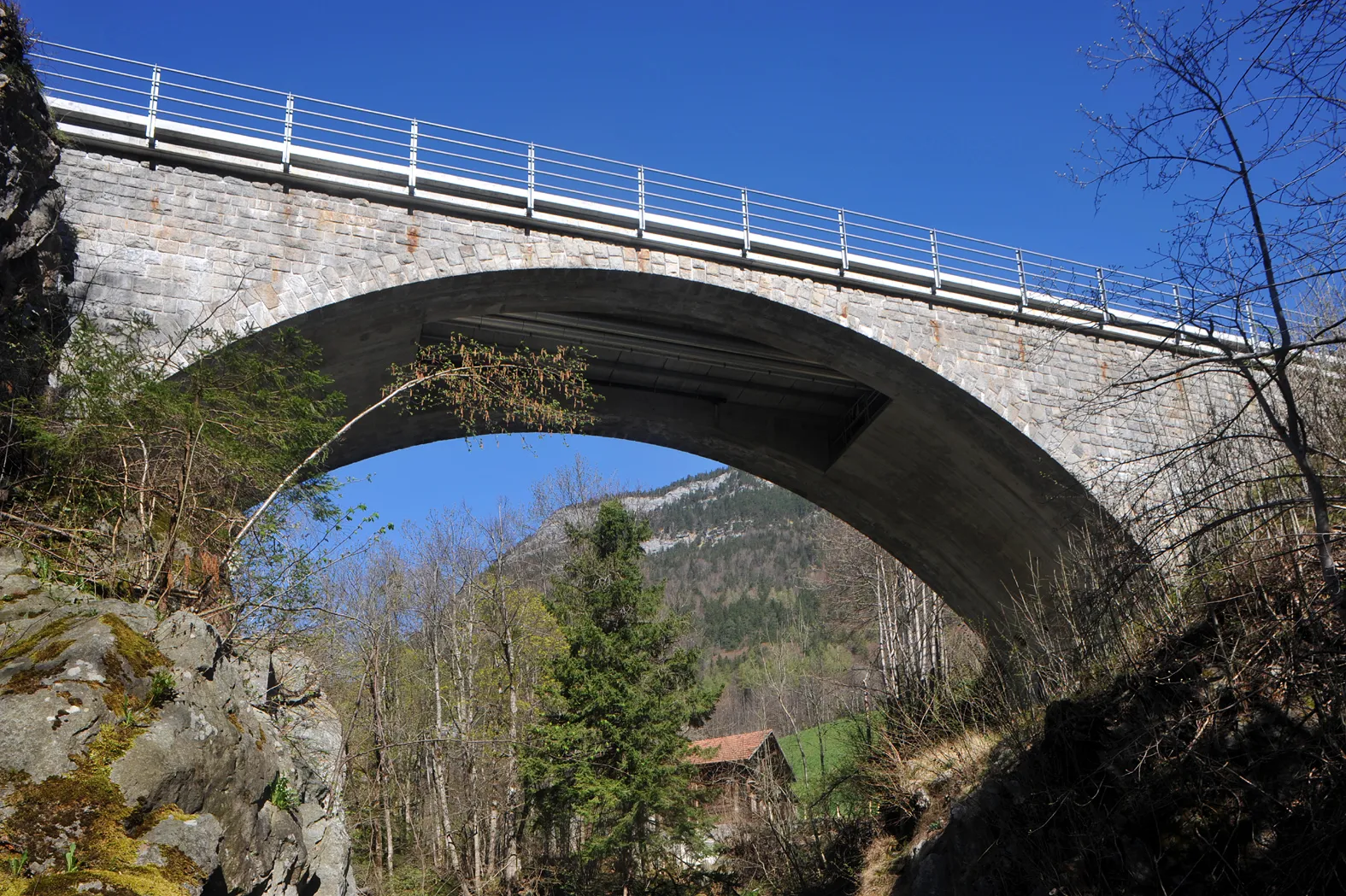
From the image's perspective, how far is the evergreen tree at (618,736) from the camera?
18.0 metres

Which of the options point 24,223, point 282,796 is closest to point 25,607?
point 282,796

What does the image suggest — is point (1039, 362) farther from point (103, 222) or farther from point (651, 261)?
point (103, 222)

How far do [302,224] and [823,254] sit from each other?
6252 millimetres

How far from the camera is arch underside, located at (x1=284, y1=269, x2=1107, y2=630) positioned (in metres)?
12.1

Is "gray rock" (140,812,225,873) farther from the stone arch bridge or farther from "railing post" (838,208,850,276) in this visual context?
"railing post" (838,208,850,276)

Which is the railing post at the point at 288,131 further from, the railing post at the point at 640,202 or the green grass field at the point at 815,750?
the green grass field at the point at 815,750

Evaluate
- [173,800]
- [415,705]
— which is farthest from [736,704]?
[173,800]

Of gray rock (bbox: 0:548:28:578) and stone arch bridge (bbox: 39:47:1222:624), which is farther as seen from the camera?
stone arch bridge (bbox: 39:47:1222:624)

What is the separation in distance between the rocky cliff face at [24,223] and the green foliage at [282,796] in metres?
3.44

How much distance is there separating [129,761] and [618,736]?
13.7m

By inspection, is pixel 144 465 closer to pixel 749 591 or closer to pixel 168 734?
pixel 168 734

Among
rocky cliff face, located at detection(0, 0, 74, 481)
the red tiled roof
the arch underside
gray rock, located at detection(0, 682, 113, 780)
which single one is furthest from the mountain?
gray rock, located at detection(0, 682, 113, 780)

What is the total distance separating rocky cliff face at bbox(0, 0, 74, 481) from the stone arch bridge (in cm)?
81

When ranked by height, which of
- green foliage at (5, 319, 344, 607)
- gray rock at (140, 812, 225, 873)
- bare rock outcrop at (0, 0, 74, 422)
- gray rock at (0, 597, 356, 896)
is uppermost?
bare rock outcrop at (0, 0, 74, 422)
